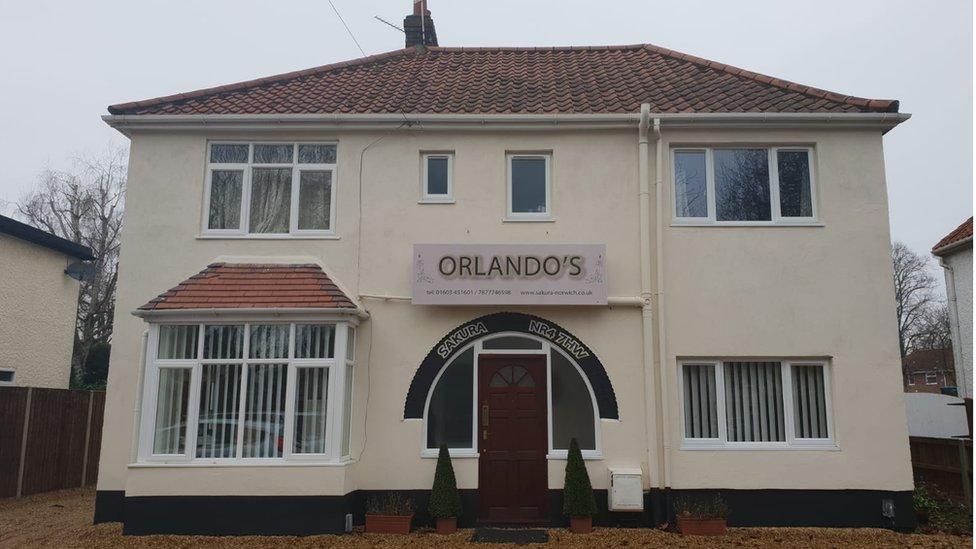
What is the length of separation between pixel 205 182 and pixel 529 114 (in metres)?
Result: 5.14

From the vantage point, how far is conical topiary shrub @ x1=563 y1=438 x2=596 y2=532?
948 centimetres

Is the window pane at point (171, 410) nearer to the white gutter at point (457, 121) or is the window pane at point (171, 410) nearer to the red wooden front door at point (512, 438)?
the white gutter at point (457, 121)

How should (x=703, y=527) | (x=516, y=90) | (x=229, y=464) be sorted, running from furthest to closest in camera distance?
(x=516, y=90) → (x=229, y=464) → (x=703, y=527)

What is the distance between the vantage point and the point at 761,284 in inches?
406

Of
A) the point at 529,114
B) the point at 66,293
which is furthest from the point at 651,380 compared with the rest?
the point at 66,293

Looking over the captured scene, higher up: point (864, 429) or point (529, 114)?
point (529, 114)

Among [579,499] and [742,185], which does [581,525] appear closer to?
[579,499]

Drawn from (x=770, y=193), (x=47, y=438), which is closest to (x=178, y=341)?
(x=47, y=438)

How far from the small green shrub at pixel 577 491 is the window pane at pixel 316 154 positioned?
5851 mm

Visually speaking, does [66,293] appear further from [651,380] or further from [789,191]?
[789,191]

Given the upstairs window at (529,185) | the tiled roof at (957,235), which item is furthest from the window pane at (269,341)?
the tiled roof at (957,235)

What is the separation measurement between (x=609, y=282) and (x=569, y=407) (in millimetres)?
1941

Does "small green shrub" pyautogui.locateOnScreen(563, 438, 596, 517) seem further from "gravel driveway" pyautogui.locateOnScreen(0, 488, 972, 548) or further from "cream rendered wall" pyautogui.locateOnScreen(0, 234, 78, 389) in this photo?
"cream rendered wall" pyautogui.locateOnScreen(0, 234, 78, 389)

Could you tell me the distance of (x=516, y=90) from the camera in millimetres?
12117
